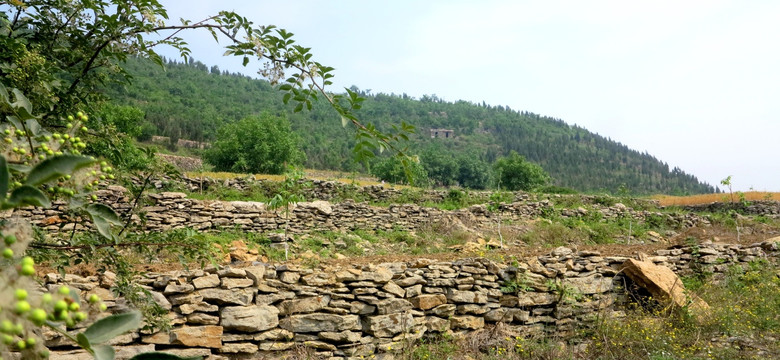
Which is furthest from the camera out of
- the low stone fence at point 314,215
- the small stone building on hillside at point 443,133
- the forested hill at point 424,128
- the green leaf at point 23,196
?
the small stone building on hillside at point 443,133

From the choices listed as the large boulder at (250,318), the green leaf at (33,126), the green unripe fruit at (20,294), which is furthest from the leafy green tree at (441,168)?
the green unripe fruit at (20,294)

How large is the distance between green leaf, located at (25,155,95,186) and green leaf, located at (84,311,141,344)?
258mm

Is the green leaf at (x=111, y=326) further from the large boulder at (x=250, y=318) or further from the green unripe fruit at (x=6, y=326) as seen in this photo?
the large boulder at (x=250, y=318)

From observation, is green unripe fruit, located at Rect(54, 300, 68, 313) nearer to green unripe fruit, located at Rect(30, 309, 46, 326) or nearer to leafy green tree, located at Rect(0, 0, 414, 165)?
green unripe fruit, located at Rect(30, 309, 46, 326)

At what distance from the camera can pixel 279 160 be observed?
35.3 m

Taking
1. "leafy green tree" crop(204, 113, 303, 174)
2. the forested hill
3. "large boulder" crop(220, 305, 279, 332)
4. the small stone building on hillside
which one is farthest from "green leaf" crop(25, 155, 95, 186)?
the small stone building on hillside

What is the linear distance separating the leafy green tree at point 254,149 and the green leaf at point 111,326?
32969 millimetres

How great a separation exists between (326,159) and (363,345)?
6457 centimetres

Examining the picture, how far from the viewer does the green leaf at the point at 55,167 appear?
78cm

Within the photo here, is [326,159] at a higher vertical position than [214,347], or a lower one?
higher

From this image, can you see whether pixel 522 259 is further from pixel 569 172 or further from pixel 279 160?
pixel 569 172

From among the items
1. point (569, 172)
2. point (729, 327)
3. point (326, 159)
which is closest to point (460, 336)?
point (729, 327)

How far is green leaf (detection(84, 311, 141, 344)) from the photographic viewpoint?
2.72 ft

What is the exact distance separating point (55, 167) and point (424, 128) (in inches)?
4823
